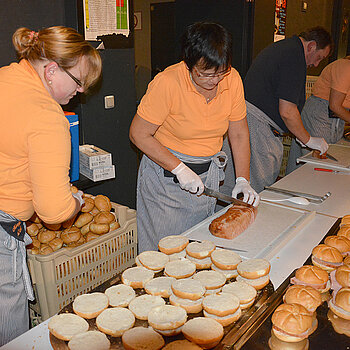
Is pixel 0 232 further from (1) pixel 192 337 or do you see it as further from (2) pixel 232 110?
(2) pixel 232 110

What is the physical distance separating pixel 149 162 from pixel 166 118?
10.9 inches

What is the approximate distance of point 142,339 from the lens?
3.22 feet

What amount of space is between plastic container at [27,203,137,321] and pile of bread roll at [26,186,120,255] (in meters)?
0.06

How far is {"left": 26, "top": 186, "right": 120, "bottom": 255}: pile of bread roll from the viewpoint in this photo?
2102 mm

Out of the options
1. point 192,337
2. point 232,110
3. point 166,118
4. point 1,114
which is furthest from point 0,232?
point 232,110

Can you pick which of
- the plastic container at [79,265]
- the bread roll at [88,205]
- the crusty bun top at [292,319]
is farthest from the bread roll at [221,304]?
the bread roll at [88,205]

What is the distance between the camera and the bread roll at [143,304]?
42.8 inches

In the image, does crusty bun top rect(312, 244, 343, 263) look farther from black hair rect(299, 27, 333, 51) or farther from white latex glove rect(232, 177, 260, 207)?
black hair rect(299, 27, 333, 51)

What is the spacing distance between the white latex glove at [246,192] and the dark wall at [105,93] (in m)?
0.93

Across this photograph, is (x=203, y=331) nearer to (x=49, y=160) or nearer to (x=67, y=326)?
(x=67, y=326)

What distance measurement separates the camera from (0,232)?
1.36 meters

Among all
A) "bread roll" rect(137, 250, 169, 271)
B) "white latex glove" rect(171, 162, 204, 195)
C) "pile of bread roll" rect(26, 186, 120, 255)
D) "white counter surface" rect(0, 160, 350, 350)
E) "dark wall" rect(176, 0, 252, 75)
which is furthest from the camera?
"dark wall" rect(176, 0, 252, 75)

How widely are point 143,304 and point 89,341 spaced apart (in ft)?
0.64

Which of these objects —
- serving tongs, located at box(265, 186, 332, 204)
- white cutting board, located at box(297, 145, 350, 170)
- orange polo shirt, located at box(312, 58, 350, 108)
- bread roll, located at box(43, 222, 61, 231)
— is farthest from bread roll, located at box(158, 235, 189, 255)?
orange polo shirt, located at box(312, 58, 350, 108)
